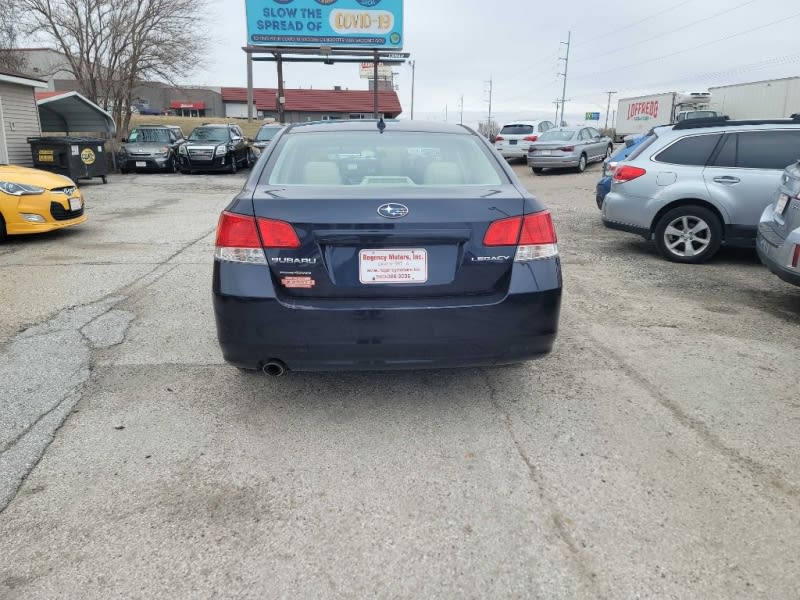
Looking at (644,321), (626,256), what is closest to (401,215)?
(644,321)

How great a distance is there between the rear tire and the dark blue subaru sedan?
4.70 meters

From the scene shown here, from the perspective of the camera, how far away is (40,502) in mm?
2561

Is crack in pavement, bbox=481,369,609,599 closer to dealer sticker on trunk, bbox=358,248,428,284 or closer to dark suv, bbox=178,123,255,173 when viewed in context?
dealer sticker on trunk, bbox=358,248,428,284

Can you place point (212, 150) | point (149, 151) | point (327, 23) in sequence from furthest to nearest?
1. point (327, 23)
2. point (212, 150)
3. point (149, 151)

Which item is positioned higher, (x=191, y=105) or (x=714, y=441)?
(x=191, y=105)

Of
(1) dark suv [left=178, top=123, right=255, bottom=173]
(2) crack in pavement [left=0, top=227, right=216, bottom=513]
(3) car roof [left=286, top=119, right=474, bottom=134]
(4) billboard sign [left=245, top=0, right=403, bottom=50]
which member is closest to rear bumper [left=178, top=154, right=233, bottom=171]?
(1) dark suv [left=178, top=123, right=255, bottom=173]

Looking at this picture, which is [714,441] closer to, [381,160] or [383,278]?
[383,278]

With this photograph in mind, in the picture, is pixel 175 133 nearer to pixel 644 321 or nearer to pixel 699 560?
pixel 644 321

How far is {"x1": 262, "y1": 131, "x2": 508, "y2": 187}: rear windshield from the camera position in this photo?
3422 millimetres

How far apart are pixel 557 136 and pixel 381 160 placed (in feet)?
59.4

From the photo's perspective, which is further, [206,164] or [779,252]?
[206,164]

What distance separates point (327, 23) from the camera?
2670 centimetres

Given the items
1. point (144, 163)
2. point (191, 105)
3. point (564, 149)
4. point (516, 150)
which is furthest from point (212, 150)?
point (191, 105)

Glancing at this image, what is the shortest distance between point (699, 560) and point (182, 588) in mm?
1805
